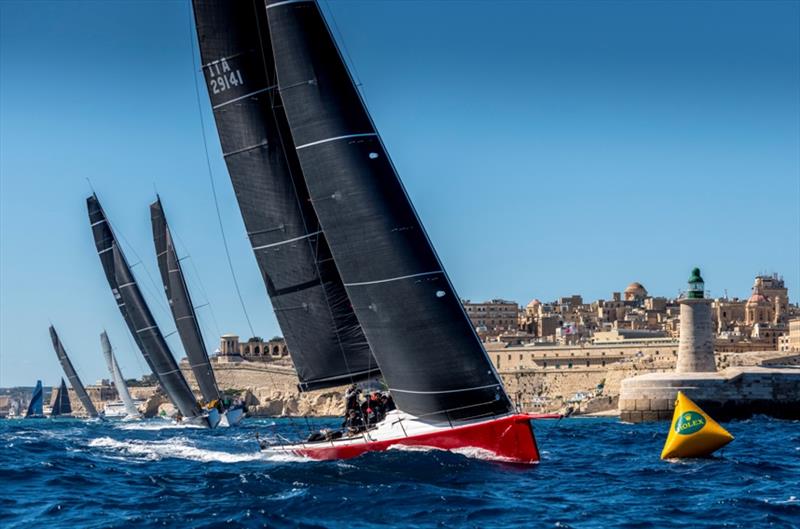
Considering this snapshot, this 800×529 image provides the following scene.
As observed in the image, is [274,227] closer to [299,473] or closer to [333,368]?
[333,368]

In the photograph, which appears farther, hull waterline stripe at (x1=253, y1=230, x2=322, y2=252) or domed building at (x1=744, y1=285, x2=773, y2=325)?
domed building at (x1=744, y1=285, x2=773, y2=325)

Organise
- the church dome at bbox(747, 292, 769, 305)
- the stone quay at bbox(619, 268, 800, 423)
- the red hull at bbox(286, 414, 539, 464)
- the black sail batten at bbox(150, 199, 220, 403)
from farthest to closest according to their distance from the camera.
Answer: the church dome at bbox(747, 292, 769, 305) < the stone quay at bbox(619, 268, 800, 423) < the black sail batten at bbox(150, 199, 220, 403) < the red hull at bbox(286, 414, 539, 464)

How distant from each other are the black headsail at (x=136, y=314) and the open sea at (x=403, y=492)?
2479 centimetres

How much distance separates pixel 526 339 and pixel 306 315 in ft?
346

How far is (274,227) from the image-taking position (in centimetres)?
2412

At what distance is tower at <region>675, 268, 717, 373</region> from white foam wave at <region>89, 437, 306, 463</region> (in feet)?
86.6

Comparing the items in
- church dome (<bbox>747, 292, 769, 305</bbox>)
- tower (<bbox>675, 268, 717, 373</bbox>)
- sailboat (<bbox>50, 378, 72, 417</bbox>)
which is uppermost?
church dome (<bbox>747, 292, 769, 305</bbox>)

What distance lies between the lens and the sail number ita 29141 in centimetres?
2388

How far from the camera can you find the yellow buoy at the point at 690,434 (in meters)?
23.9

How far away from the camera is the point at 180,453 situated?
28766 mm

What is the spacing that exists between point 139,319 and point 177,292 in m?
2.66

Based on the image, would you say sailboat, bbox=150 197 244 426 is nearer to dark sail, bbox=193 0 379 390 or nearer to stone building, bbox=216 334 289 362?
dark sail, bbox=193 0 379 390

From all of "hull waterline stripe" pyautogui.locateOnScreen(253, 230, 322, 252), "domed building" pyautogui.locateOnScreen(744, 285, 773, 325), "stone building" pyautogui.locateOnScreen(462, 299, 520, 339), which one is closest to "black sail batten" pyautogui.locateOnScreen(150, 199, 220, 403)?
"hull waterline stripe" pyautogui.locateOnScreen(253, 230, 322, 252)

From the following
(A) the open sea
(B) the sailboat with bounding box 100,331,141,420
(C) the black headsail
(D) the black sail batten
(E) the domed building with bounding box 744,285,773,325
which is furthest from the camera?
(E) the domed building with bounding box 744,285,773,325
